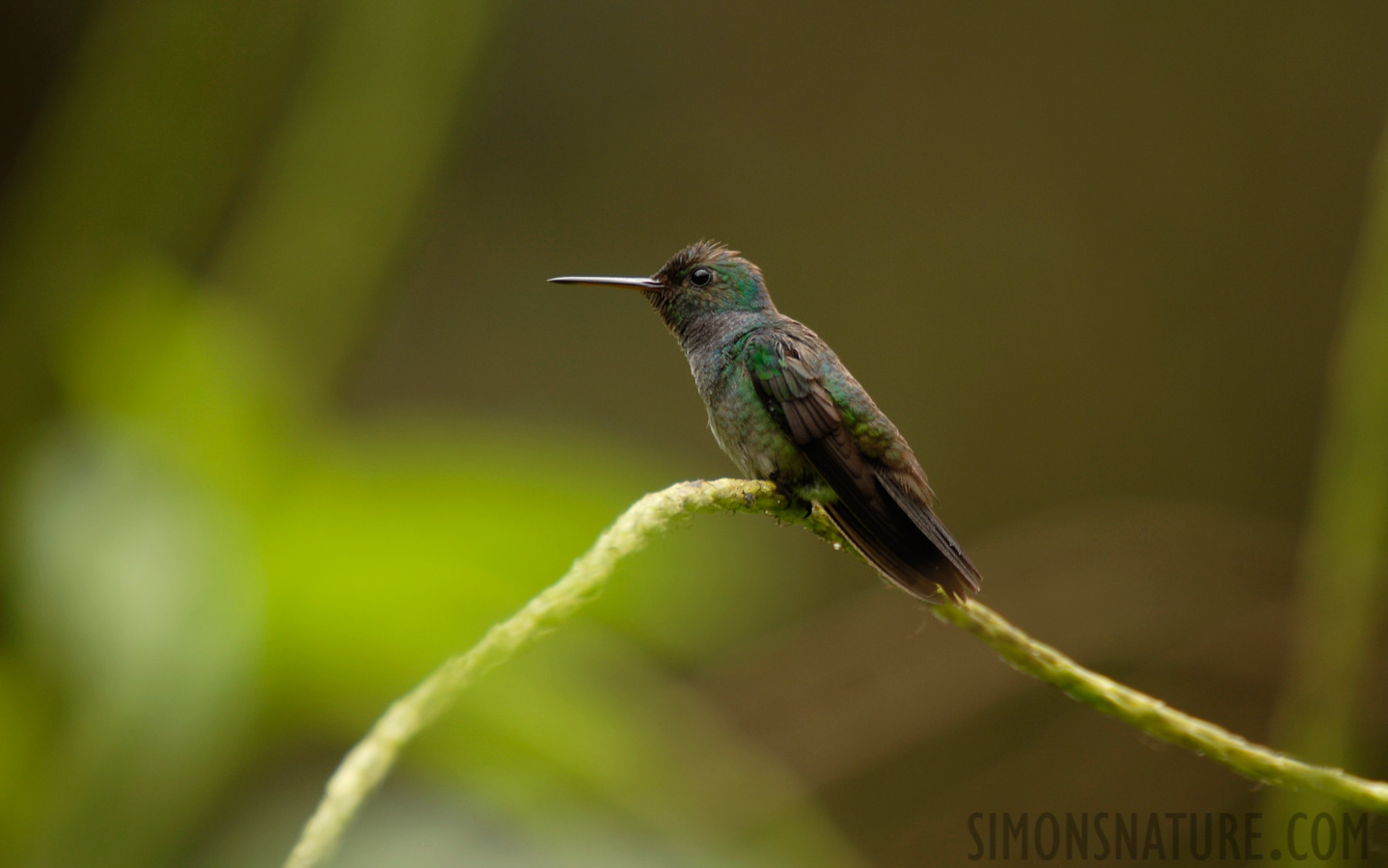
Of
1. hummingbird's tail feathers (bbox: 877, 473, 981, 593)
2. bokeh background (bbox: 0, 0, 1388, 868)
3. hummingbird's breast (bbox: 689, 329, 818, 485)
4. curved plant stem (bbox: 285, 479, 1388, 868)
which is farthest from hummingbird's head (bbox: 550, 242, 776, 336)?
curved plant stem (bbox: 285, 479, 1388, 868)

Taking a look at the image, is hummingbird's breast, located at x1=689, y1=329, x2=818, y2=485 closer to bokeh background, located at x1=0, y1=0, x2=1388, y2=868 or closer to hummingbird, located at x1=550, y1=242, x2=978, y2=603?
hummingbird, located at x1=550, y1=242, x2=978, y2=603

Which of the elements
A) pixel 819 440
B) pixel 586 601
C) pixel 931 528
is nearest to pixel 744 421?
pixel 819 440

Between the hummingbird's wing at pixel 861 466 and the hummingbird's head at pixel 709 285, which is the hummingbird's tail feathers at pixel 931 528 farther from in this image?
the hummingbird's head at pixel 709 285

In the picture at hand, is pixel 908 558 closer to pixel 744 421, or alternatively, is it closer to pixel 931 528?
pixel 931 528

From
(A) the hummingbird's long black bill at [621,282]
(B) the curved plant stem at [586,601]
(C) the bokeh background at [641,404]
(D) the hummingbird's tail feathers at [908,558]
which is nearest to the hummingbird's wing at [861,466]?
(D) the hummingbird's tail feathers at [908,558]

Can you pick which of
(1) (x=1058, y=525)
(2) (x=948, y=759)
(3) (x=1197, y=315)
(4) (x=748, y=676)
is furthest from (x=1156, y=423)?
(4) (x=748, y=676)

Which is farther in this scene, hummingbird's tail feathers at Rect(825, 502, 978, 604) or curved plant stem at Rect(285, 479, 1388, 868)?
hummingbird's tail feathers at Rect(825, 502, 978, 604)

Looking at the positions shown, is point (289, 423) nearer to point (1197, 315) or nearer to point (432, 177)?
point (432, 177)
